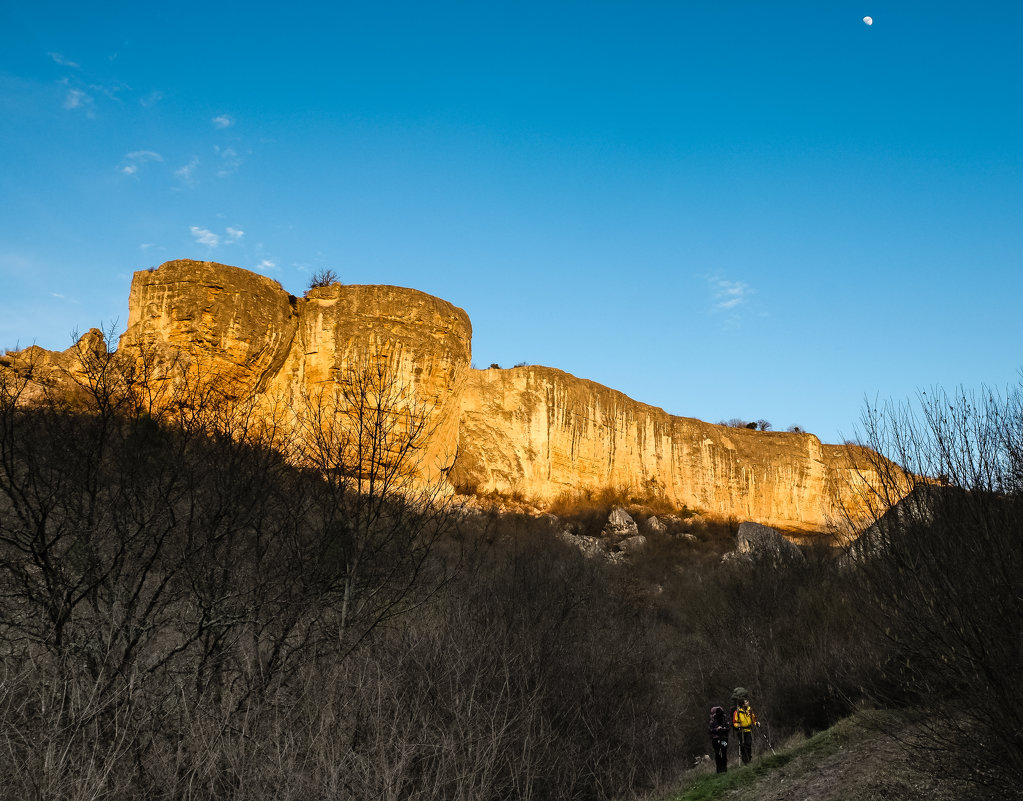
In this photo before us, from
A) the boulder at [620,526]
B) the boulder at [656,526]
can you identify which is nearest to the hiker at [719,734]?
the boulder at [620,526]

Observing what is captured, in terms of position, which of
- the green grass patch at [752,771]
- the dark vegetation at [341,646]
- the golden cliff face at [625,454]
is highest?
the golden cliff face at [625,454]

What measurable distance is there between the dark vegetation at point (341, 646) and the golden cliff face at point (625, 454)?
17386mm

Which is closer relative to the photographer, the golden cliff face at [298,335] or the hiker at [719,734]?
the hiker at [719,734]

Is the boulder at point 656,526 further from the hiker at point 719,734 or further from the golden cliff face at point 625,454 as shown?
the hiker at point 719,734

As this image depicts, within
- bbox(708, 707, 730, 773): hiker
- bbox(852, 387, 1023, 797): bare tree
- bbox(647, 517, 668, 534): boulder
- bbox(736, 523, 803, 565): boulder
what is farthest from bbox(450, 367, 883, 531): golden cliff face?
bbox(852, 387, 1023, 797): bare tree

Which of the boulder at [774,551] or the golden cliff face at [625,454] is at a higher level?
the golden cliff face at [625,454]

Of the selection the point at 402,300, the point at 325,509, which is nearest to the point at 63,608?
the point at 325,509

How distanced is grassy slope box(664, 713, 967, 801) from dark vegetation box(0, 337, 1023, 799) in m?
0.70

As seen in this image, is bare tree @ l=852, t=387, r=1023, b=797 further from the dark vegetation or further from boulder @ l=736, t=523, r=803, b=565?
boulder @ l=736, t=523, r=803, b=565

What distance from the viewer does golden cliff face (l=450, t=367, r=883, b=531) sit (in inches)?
1353

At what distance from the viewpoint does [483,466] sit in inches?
1319

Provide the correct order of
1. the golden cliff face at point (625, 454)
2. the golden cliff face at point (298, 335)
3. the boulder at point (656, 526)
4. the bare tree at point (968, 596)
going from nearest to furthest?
the bare tree at point (968, 596), the golden cliff face at point (298, 335), the boulder at point (656, 526), the golden cliff face at point (625, 454)

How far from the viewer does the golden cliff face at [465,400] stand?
73.7ft

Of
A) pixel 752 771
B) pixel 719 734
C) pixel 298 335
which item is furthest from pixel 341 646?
pixel 298 335
